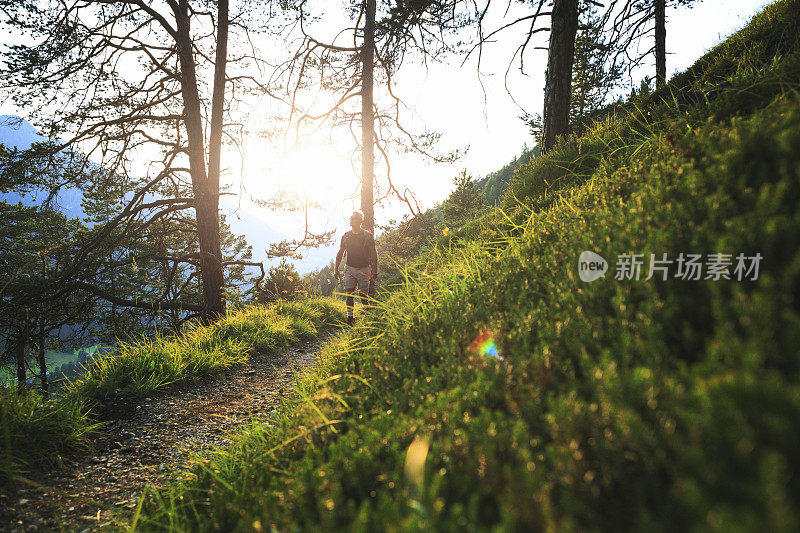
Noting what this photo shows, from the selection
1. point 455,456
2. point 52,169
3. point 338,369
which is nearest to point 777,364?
point 455,456

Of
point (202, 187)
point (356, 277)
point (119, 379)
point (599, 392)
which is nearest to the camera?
point (599, 392)

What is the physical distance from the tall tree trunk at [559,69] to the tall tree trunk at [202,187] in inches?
325

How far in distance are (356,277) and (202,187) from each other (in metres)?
4.90

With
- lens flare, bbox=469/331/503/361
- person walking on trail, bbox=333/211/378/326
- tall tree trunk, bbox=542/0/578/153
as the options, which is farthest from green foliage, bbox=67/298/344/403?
tall tree trunk, bbox=542/0/578/153

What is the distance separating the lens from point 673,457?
88 cm

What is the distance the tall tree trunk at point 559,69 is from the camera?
5938mm

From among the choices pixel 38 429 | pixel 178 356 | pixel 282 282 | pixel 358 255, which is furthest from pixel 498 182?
pixel 38 429

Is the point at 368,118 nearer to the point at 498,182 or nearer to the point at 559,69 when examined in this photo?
the point at 559,69

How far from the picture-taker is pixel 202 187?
8.99m

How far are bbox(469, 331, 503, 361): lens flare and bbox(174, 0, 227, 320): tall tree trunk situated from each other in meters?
8.64

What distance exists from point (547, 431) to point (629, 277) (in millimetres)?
983

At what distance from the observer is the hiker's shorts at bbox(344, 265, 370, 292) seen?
8727 mm
